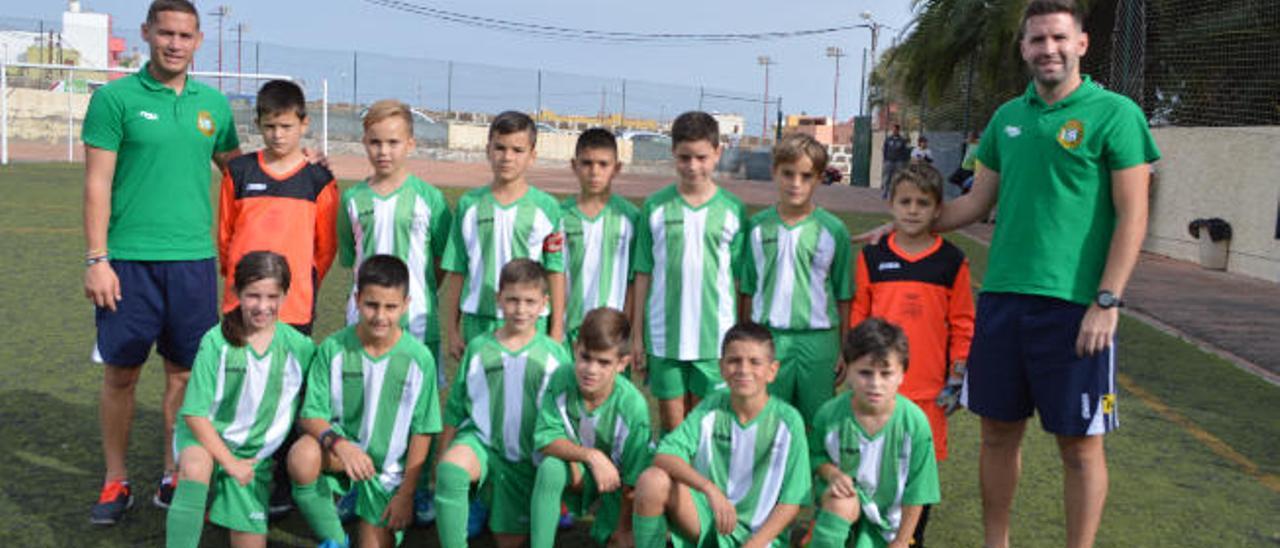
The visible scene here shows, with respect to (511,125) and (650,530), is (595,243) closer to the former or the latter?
(511,125)

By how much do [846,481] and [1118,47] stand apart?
12556 mm

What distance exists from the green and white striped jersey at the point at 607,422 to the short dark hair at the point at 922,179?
1.20m

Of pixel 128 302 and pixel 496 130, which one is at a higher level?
pixel 496 130

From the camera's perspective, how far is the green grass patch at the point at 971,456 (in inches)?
162

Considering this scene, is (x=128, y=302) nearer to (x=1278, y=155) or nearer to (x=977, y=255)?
(x=977, y=255)

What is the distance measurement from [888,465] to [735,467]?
48 cm

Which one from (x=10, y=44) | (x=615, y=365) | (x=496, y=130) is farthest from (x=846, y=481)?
(x=10, y=44)

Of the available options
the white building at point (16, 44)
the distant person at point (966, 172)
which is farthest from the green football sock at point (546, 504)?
the white building at point (16, 44)

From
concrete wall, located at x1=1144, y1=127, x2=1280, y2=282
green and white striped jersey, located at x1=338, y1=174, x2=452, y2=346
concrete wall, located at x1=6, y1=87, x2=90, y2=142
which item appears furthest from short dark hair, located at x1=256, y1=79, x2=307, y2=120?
concrete wall, located at x1=6, y1=87, x2=90, y2=142

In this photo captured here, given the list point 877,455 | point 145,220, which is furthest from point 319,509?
point 877,455

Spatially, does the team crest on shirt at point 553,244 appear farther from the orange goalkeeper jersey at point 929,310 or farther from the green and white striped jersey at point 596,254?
the orange goalkeeper jersey at point 929,310

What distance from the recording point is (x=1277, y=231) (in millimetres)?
12148

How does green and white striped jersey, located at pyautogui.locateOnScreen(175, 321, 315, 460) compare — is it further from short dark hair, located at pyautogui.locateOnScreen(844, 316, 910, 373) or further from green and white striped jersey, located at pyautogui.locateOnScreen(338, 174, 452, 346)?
short dark hair, located at pyautogui.locateOnScreen(844, 316, 910, 373)

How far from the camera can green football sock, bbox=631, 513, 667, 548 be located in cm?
337
